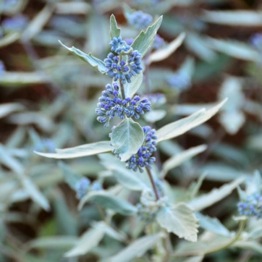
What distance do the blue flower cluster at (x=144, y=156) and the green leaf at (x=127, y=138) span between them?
4 centimetres

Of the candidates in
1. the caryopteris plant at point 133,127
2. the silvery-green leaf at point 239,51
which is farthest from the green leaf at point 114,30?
the silvery-green leaf at point 239,51

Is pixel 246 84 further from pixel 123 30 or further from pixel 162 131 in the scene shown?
pixel 162 131

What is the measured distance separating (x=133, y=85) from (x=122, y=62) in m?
0.07

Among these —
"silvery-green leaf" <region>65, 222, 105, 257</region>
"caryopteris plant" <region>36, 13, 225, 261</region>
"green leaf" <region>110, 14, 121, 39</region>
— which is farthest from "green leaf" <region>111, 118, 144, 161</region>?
"silvery-green leaf" <region>65, 222, 105, 257</region>

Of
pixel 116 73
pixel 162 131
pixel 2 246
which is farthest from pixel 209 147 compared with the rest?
pixel 116 73

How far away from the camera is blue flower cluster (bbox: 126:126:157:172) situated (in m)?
0.84

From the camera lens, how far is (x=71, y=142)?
1.88 metres

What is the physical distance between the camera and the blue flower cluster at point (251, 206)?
1.03 m

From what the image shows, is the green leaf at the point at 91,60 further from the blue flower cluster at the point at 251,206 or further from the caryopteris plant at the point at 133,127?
the blue flower cluster at the point at 251,206

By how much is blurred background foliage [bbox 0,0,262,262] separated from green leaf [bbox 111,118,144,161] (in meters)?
0.60

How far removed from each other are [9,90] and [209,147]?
83cm

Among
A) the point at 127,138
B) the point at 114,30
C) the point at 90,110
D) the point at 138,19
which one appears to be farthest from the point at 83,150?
the point at 90,110

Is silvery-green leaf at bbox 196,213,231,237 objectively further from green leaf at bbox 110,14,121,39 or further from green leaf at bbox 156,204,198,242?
green leaf at bbox 110,14,121,39

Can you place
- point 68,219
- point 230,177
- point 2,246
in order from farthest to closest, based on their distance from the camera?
point 230,177, point 68,219, point 2,246
